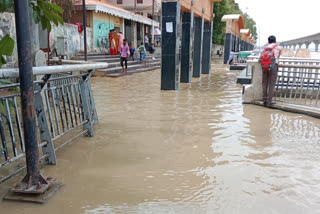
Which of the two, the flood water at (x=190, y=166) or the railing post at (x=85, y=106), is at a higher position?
the railing post at (x=85, y=106)

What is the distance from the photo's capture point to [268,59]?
734cm

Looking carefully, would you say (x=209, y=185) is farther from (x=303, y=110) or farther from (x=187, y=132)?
(x=303, y=110)

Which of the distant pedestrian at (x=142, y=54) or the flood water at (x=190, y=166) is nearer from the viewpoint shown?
the flood water at (x=190, y=166)

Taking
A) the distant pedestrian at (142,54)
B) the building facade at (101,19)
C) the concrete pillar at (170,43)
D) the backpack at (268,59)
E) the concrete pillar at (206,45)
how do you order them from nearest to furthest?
the backpack at (268,59), the concrete pillar at (170,43), the concrete pillar at (206,45), the distant pedestrian at (142,54), the building facade at (101,19)

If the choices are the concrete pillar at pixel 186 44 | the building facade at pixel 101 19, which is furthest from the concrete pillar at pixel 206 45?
the building facade at pixel 101 19

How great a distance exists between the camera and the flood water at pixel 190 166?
2.96m

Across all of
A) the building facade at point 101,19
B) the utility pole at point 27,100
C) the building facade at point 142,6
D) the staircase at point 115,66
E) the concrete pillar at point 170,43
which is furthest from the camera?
the building facade at point 142,6

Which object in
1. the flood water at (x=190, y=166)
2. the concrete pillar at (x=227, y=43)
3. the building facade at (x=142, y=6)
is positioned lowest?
the flood water at (x=190, y=166)

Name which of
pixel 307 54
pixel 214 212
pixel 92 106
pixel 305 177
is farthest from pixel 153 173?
pixel 307 54

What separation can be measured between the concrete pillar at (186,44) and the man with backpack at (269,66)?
552 centimetres

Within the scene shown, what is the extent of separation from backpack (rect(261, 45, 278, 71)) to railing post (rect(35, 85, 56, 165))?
5642mm

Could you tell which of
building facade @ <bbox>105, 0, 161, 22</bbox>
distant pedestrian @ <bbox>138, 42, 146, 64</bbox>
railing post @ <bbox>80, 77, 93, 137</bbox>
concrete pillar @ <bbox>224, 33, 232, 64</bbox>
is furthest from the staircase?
building facade @ <bbox>105, 0, 161, 22</bbox>

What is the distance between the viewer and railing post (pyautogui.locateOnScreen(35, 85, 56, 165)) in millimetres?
3526

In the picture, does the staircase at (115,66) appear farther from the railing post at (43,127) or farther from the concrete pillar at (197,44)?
the railing post at (43,127)
